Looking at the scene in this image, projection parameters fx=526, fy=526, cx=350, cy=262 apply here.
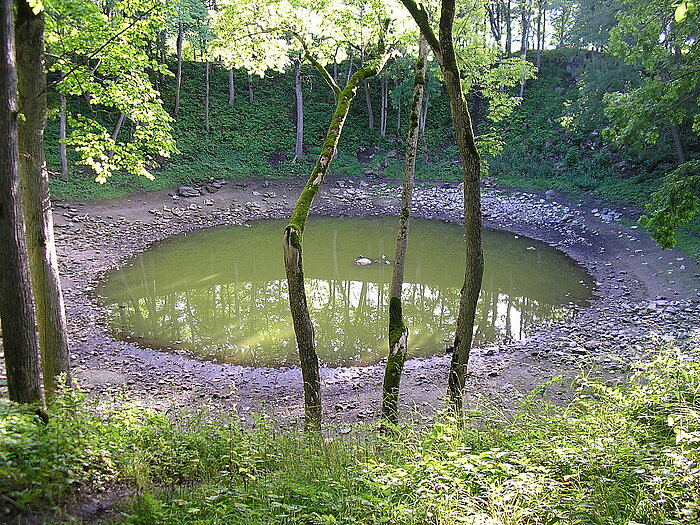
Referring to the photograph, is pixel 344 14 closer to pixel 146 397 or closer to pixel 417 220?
pixel 146 397

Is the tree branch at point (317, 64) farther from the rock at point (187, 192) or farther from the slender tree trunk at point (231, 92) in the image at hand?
the slender tree trunk at point (231, 92)

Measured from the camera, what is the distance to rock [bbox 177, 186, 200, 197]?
71.3ft

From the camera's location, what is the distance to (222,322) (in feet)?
39.5

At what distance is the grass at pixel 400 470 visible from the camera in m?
3.05

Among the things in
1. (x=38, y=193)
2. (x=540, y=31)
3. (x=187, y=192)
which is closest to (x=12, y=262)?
(x=38, y=193)

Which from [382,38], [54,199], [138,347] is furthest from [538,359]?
[54,199]

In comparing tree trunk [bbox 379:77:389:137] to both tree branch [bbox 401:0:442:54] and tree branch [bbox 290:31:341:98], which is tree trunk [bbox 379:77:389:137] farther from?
tree branch [bbox 401:0:442:54]

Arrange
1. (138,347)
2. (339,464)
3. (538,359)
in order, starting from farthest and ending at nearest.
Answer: (138,347), (538,359), (339,464)

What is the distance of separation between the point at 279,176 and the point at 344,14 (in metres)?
18.4

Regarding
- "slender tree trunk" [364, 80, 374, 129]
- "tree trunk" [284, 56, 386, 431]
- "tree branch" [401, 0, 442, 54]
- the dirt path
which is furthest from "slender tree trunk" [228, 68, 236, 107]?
"tree branch" [401, 0, 442, 54]

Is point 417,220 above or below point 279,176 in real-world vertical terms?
below

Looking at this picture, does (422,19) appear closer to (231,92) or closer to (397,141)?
(397,141)

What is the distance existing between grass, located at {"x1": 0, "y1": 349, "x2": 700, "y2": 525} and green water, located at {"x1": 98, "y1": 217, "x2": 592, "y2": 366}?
5.39 meters

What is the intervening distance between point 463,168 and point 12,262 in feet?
14.3
